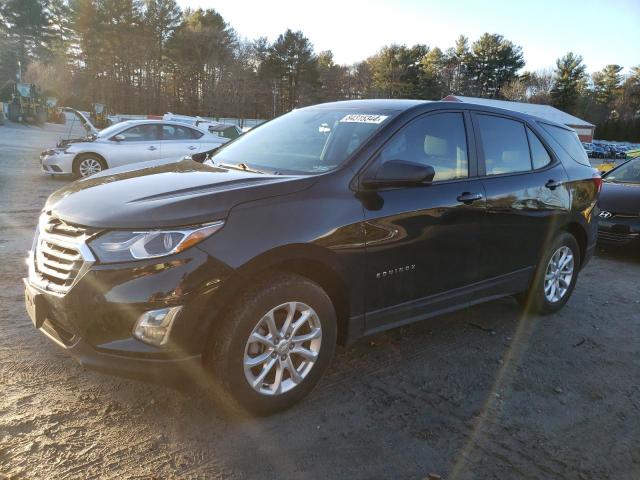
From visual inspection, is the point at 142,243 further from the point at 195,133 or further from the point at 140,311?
the point at 195,133

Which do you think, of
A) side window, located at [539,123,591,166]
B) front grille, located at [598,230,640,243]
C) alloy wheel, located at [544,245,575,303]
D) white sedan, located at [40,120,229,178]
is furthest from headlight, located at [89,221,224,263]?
white sedan, located at [40,120,229,178]

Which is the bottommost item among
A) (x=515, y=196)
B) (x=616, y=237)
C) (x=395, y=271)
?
(x=616, y=237)

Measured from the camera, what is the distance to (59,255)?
2678 mm

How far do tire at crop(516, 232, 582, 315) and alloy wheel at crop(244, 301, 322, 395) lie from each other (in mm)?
2478

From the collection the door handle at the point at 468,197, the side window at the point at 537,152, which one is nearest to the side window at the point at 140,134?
the side window at the point at 537,152

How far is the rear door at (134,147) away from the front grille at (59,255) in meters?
9.56

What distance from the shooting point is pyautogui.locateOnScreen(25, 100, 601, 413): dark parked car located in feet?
8.20

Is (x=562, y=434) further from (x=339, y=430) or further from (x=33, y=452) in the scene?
(x=33, y=452)

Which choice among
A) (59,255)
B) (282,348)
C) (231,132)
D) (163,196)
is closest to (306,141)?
(163,196)

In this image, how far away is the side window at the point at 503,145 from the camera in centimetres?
401

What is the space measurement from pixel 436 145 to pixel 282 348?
5.98ft

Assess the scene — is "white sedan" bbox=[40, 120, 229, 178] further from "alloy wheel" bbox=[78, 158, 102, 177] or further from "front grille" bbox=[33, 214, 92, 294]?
"front grille" bbox=[33, 214, 92, 294]

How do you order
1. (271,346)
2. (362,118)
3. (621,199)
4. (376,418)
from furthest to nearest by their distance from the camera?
(621,199), (362,118), (376,418), (271,346)

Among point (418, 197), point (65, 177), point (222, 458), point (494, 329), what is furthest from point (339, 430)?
point (65, 177)
